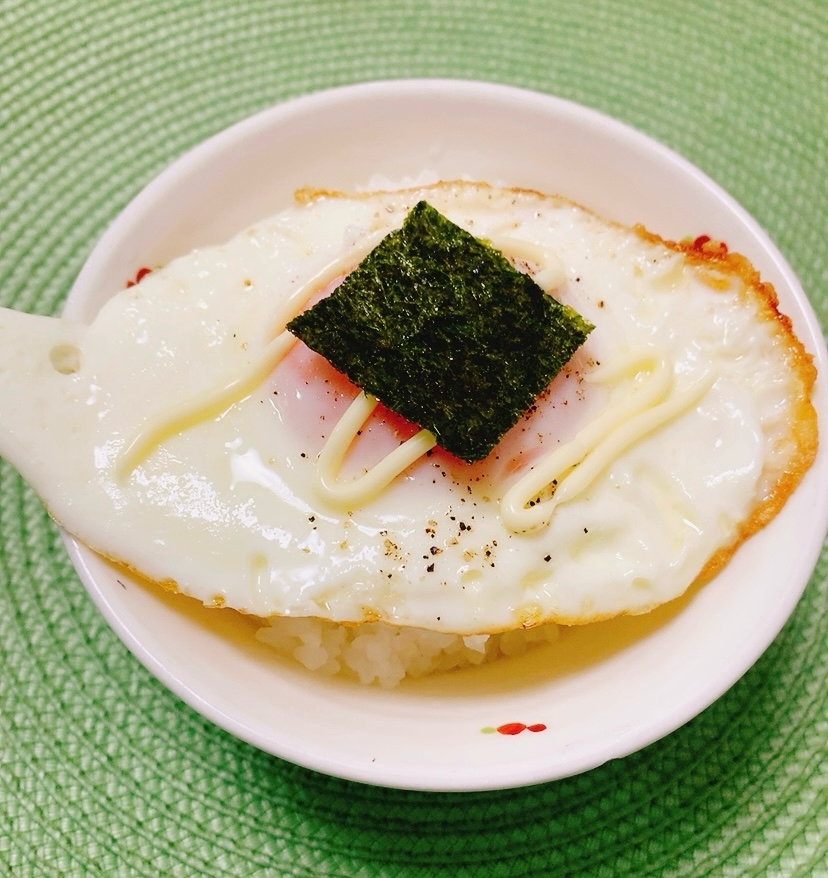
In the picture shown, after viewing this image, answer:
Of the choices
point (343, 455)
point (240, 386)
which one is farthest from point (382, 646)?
point (240, 386)

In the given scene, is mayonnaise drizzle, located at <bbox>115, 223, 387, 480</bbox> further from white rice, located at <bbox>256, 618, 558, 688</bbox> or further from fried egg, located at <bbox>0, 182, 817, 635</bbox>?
white rice, located at <bbox>256, 618, 558, 688</bbox>

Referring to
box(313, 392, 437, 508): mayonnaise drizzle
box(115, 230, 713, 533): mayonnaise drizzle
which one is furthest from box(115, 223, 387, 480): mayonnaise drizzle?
box(313, 392, 437, 508): mayonnaise drizzle

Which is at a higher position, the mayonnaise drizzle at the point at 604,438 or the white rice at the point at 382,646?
the mayonnaise drizzle at the point at 604,438

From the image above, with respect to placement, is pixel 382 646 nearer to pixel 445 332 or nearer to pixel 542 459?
pixel 542 459

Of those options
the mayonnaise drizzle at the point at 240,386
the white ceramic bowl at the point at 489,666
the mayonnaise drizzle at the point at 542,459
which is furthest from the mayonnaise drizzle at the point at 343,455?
the white ceramic bowl at the point at 489,666

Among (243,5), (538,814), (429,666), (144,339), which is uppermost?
(243,5)

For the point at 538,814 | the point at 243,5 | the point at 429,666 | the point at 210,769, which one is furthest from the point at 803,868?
the point at 243,5

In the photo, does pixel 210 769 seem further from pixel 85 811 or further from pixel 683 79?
pixel 683 79

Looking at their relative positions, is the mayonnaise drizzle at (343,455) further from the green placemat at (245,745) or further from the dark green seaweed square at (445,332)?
the green placemat at (245,745)
